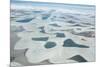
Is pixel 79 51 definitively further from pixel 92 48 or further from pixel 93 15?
pixel 93 15

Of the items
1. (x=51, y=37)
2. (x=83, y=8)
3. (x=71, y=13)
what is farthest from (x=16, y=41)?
(x=83, y=8)

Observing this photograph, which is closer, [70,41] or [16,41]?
[16,41]

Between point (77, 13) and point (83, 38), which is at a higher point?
point (77, 13)

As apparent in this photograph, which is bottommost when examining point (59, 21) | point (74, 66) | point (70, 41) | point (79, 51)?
point (74, 66)

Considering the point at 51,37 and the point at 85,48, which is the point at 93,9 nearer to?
the point at 85,48

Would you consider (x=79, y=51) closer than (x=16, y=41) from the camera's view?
No

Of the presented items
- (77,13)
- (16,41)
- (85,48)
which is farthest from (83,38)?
(16,41)

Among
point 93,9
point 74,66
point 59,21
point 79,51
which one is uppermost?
point 93,9

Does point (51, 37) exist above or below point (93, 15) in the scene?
below
